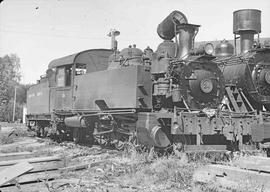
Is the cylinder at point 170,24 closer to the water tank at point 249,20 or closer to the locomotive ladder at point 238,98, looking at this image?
the locomotive ladder at point 238,98

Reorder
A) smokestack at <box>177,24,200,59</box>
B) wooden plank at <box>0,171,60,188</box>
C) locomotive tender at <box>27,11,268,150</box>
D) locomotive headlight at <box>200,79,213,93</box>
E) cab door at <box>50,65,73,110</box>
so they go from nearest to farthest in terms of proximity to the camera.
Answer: wooden plank at <box>0,171,60,188</box> → locomotive tender at <box>27,11,268,150</box> → locomotive headlight at <box>200,79,213,93</box> → smokestack at <box>177,24,200,59</box> → cab door at <box>50,65,73,110</box>

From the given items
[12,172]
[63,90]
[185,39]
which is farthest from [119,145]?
[12,172]

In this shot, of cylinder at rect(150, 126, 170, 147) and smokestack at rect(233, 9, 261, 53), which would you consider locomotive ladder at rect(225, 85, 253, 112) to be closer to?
smokestack at rect(233, 9, 261, 53)

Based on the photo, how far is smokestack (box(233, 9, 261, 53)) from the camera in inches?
441

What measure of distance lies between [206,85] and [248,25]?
3.74 metres

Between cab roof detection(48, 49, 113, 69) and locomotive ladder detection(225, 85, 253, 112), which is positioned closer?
locomotive ladder detection(225, 85, 253, 112)

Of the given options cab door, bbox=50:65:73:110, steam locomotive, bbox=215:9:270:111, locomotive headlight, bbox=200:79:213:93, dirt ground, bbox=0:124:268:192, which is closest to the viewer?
dirt ground, bbox=0:124:268:192

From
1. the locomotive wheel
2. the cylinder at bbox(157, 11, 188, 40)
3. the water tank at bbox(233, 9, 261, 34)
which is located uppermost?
the water tank at bbox(233, 9, 261, 34)

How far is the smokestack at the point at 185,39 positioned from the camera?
904 centimetres

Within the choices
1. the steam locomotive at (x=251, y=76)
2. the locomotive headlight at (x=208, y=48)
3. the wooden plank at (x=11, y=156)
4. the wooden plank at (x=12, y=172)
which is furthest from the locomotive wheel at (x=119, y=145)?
the wooden plank at (x=12, y=172)

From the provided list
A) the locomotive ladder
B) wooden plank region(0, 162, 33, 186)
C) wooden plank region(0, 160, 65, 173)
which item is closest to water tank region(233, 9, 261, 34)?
the locomotive ladder

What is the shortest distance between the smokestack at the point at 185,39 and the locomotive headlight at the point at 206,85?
0.89 meters

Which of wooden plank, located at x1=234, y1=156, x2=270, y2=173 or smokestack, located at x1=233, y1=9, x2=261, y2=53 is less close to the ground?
smokestack, located at x1=233, y1=9, x2=261, y2=53

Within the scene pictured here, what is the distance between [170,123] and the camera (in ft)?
26.7
